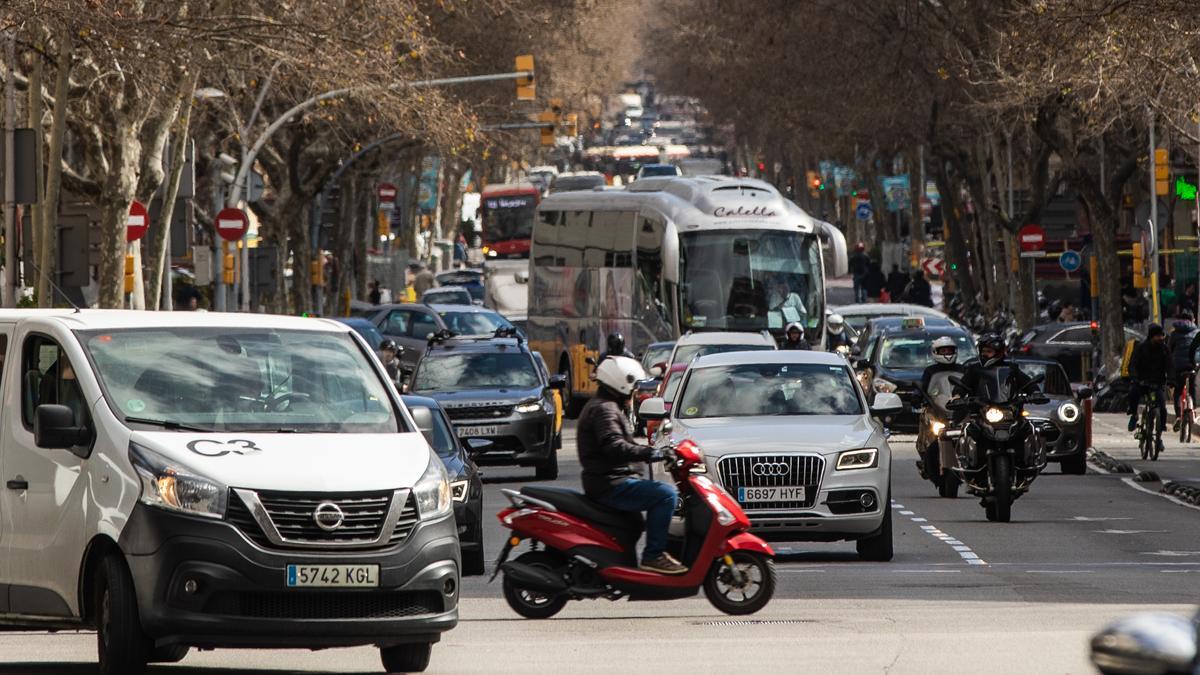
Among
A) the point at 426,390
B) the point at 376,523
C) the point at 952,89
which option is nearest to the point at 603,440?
the point at 376,523

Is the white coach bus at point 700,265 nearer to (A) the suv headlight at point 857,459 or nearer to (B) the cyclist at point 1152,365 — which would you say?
(B) the cyclist at point 1152,365

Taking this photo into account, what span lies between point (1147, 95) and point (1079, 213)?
135ft

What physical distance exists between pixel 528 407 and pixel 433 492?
56.3 feet

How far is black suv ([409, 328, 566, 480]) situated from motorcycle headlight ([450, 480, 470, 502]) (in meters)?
9.50

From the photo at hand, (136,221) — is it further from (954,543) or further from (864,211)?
(864,211)

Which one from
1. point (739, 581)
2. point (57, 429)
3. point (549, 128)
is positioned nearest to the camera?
point (57, 429)

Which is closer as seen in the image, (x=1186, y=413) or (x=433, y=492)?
(x=433, y=492)

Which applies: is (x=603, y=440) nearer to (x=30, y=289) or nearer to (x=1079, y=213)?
(x=30, y=289)

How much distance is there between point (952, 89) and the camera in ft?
171

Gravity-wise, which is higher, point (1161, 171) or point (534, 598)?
point (1161, 171)

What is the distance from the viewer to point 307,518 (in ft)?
34.6

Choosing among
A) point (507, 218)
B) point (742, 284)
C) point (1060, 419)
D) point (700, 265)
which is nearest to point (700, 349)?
point (1060, 419)

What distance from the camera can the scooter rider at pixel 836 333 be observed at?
39625mm

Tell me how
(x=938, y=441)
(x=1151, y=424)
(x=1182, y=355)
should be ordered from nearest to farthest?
1. (x=938, y=441)
2. (x=1151, y=424)
3. (x=1182, y=355)
